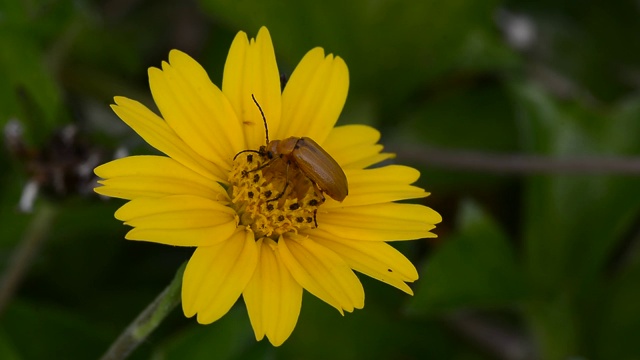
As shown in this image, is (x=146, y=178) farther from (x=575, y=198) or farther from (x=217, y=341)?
(x=575, y=198)

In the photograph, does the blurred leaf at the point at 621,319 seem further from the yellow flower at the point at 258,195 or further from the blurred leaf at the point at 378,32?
the yellow flower at the point at 258,195

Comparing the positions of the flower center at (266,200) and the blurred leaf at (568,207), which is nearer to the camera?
the flower center at (266,200)

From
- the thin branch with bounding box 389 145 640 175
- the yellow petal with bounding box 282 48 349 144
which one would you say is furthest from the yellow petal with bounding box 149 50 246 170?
A: the thin branch with bounding box 389 145 640 175

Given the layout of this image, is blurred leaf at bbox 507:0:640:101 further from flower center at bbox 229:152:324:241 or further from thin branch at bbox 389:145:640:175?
flower center at bbox 229:152:324:241

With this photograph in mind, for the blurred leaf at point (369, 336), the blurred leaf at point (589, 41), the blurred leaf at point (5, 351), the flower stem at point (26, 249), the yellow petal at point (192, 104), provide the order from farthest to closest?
the blurred leaf at point (589, 41)
the blurred leaf at point (369, 336)
the flower stem at point (26, 249)
the blurred leaf at point (5, 351)
the yellow petal at point (192, 104)

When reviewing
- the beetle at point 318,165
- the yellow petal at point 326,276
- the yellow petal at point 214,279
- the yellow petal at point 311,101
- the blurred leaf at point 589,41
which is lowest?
the yellow petal at point 214,279

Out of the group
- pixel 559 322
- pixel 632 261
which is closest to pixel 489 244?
pixel 559 322

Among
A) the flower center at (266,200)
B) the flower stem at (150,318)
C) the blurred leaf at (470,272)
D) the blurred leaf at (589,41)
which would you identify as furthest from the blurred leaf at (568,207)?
the flower stem at (150,318)
